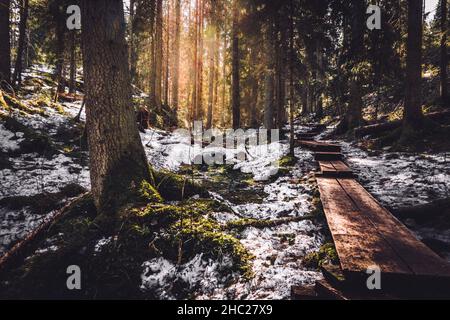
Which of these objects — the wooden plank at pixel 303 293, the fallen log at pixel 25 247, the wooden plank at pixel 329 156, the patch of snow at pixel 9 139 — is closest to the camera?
the wooden plank at pixel 303 293

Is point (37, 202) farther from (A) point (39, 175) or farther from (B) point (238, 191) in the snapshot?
(B) point (238, 191)

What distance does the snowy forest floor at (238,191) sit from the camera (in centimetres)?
320

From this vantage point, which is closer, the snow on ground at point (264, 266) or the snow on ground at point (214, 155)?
the snow on ground at point (264, 266)

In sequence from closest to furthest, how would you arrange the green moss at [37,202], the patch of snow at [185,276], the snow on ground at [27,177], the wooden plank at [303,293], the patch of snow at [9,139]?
the wooden plank at [303,293] < the patch of snow at [185,276] < the snow on ground at [27,177] < the green moss at [37,202] < the patch of snow at [9,139]

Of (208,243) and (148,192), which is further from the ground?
(148,192)

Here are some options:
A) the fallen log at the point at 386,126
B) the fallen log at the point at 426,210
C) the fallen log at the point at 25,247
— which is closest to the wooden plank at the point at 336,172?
the fallen log at the point at 426,210

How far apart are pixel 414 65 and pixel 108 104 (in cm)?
1015

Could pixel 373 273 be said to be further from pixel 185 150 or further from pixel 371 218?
pixel 185 150

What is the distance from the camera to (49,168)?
255 inches

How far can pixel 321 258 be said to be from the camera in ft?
11.0

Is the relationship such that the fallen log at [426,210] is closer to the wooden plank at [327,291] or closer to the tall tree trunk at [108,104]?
the wooden plank at [327,291]

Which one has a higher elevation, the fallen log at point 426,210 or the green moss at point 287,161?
the green moss at point 287,161

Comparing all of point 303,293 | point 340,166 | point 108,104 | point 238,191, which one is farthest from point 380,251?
point 340,166

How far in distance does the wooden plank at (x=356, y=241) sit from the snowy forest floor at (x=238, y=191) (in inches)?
13.7
